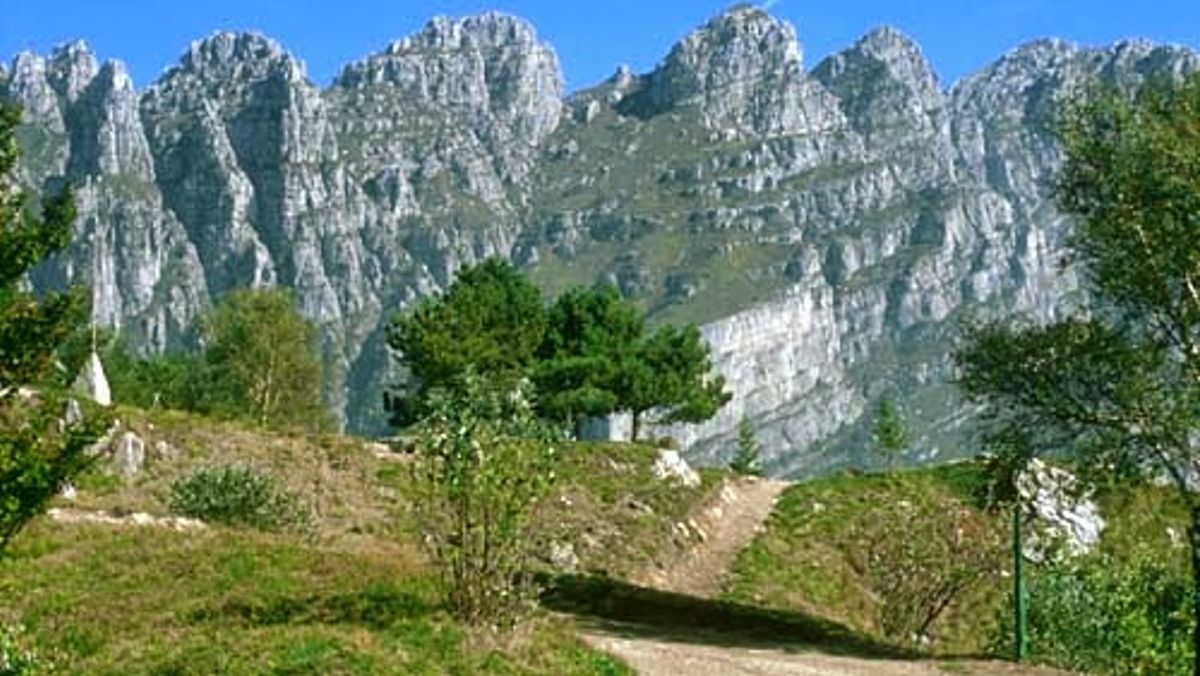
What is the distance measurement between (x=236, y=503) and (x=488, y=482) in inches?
700

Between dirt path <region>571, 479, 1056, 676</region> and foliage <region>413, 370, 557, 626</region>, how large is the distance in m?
2.68

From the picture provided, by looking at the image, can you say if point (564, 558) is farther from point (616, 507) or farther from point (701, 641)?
point (701, 641)

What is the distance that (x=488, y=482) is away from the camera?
2073 centimetres

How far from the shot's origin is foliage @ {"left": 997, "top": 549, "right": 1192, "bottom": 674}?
29.4 meters

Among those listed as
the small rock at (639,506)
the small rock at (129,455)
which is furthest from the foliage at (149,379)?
the small rock at (639,506)

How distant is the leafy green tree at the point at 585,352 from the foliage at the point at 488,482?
178ft

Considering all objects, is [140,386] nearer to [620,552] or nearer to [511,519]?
[620,552]

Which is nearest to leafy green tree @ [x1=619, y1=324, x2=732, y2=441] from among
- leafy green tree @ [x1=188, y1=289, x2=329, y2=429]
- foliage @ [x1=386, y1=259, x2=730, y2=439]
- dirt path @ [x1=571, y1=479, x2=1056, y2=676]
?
foliage @ [x1=386, y1=259, x2=730, y2=439]

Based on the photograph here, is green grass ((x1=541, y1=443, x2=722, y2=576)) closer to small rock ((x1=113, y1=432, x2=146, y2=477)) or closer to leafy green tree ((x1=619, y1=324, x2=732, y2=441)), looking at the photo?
small rock ((x1=113, y1=432, x2=146, y2=477))

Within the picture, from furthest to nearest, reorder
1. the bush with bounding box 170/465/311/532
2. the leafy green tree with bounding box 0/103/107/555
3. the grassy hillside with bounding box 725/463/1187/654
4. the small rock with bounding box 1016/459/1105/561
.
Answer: the bush with bounding box 170/465/311/532 → the grassy hillside with bounding box 725/463/1187/654 → the small rock with bounding box 1016/459/1105/561 → the leafy green tree with bounding box 0/103/107/555

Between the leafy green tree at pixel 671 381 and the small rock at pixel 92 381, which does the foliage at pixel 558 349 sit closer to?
the leafy green tree at pixel 671 381

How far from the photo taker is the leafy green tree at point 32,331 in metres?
17.5

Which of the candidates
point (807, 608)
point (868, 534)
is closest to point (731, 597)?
point (807, 608)

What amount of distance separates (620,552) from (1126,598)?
18.5m
